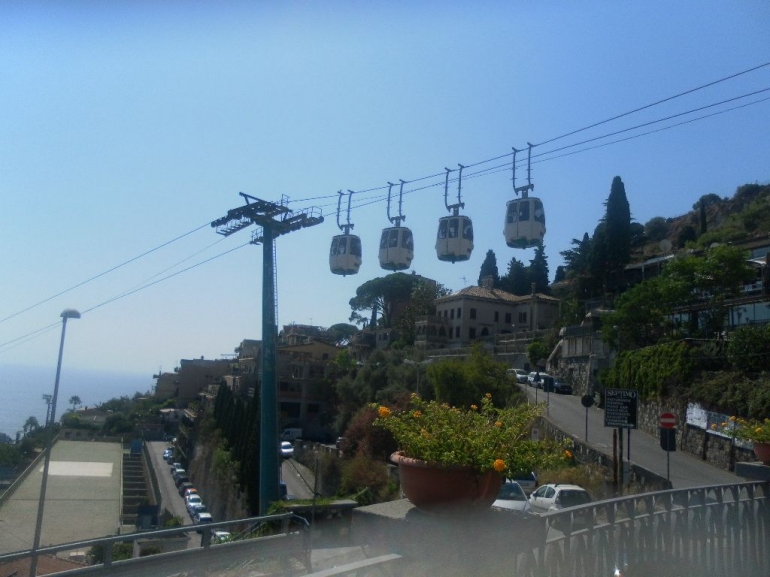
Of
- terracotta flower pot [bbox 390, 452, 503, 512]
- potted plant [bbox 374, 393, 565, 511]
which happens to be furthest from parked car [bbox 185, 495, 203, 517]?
terracotta flower pot [bbox 390, 452, 503, 512]

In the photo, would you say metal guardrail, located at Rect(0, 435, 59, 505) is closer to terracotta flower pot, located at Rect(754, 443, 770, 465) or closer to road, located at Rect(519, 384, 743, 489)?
road, located at Rect(519, 384, 743, 489)

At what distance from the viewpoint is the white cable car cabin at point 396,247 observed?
16.1 m

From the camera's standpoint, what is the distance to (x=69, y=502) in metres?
50.4

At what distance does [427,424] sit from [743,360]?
2814cm

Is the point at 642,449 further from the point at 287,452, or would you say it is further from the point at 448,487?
the point at 448,487

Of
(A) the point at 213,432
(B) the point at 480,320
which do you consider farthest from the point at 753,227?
(A) the point at 213,432

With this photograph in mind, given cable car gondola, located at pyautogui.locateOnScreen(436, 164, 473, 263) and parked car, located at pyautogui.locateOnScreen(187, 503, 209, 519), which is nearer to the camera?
cable car gondola, located at pyautogui.locateOnScreen(436, 164, 473, 263)

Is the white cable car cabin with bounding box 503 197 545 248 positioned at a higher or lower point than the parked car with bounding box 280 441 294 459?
higher

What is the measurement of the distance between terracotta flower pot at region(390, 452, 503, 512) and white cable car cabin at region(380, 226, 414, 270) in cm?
1161

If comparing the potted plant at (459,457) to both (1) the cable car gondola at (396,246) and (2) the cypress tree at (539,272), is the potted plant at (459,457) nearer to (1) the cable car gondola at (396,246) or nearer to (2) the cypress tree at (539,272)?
(1) the cable car gondola at (396,246)

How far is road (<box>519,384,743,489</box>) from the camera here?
2420 centimetres

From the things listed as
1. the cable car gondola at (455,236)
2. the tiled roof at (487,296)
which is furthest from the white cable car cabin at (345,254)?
the tiled roof at (487,296)

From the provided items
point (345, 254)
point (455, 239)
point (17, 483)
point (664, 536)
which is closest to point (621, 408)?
point (455, 239)

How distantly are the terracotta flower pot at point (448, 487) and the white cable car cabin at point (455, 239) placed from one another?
34.1 feet
